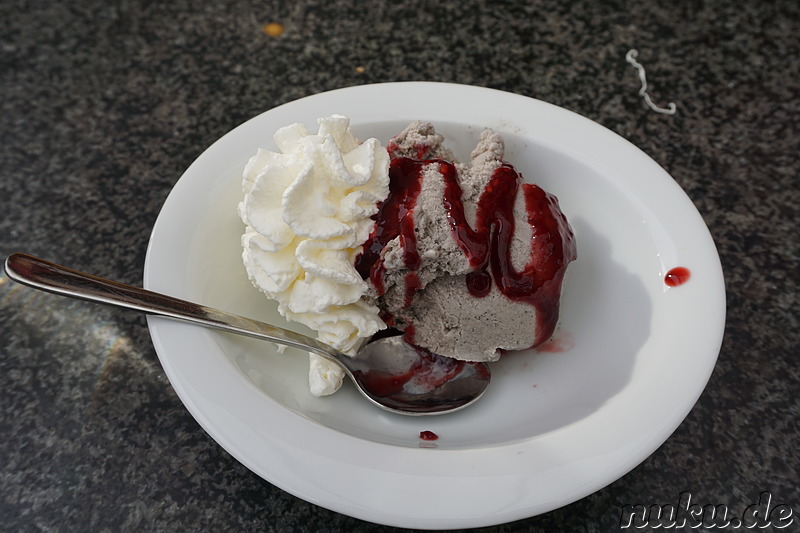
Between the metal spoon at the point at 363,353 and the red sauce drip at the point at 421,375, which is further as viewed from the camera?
the red sauce drip at the point at 421,375

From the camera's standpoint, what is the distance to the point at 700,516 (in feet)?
3.51

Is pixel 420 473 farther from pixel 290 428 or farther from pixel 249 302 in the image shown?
pixel 249 302

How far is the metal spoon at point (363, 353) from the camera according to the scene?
0.95 metres

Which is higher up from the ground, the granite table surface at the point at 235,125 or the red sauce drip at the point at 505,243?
the red sauce drip at the point at 505,243

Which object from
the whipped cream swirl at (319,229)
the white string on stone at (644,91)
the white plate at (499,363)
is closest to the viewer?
the white plate at (499,363)

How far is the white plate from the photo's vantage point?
855 millimetres

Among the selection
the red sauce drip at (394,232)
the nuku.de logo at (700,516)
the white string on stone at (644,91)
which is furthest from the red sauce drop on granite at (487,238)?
the white string on stone at (644,91)

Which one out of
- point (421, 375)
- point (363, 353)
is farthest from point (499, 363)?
point (363, 353)

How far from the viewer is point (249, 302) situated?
3.80 ft

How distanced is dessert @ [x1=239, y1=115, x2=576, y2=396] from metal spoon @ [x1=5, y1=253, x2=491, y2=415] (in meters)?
0.03

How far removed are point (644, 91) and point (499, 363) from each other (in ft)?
3.09

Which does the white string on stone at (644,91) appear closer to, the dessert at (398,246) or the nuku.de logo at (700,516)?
the dessert at (398,246)

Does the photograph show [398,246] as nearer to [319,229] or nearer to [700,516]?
[319,229]

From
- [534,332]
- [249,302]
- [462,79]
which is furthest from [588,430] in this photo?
[462,79]
